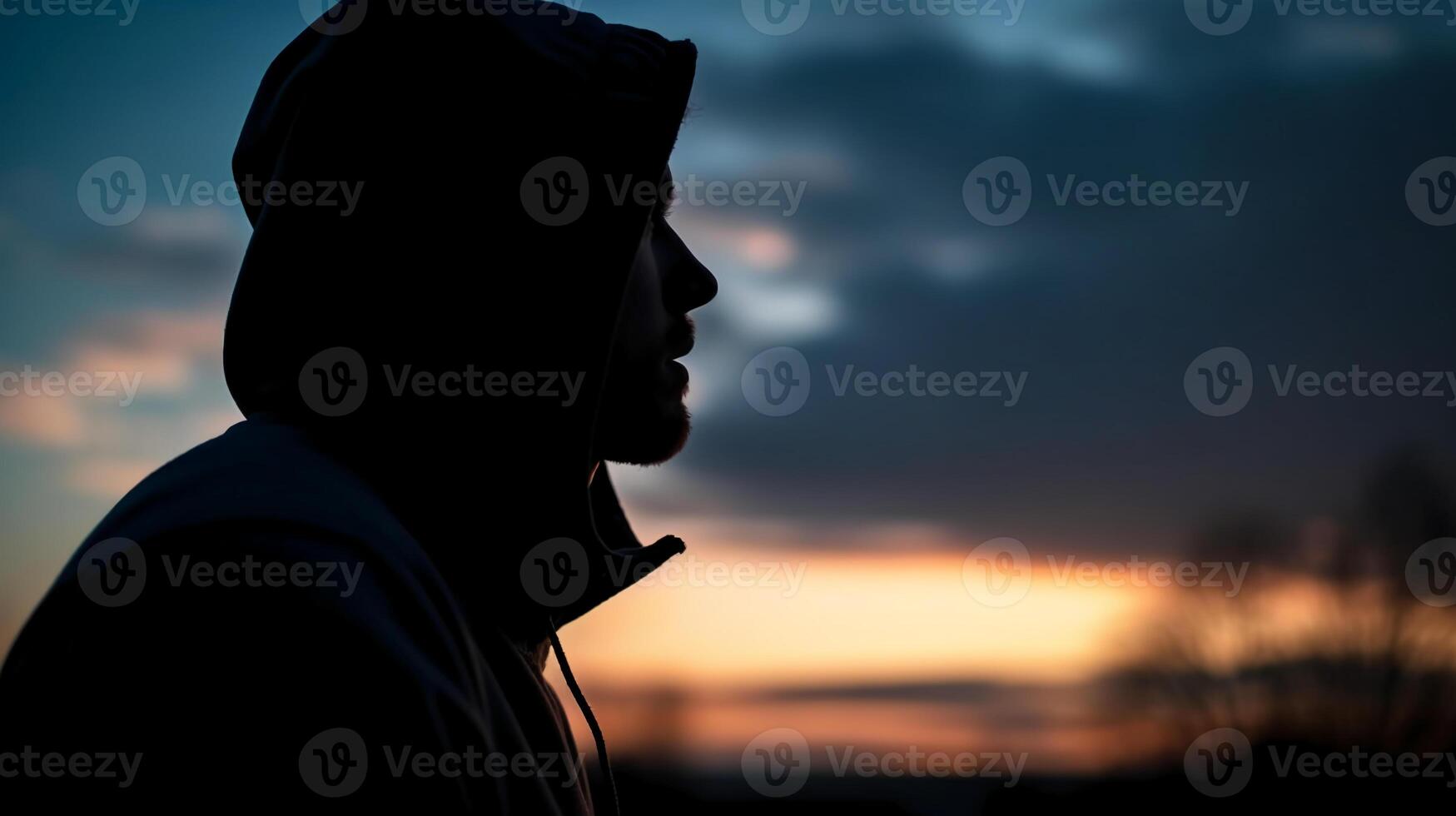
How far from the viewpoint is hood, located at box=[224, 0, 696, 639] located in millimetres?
2076

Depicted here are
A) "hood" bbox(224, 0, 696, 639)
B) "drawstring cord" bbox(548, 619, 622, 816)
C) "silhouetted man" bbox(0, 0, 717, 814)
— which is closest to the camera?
"silhouetted man" bbox(0, 0, 717, 814)

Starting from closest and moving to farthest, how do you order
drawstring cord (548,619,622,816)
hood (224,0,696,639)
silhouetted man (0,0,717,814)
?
1. silhouetted man (0,0,717,814)
2. hood (224,0,696,639)
3. drawstring cord (548,619,622,816)

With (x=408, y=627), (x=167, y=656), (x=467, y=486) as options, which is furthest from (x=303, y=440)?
(x=167, y=656)

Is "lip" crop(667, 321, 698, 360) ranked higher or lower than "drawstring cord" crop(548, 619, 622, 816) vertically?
higher

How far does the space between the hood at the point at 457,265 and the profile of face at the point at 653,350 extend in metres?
0.18

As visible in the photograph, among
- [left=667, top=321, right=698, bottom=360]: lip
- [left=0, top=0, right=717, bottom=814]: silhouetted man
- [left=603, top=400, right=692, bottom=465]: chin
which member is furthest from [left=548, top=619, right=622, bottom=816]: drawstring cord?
[left=667, top=321, right=698, bottom=360]: lip

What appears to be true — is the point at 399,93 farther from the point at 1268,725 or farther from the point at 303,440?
the point at 1268,725

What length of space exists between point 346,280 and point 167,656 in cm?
103

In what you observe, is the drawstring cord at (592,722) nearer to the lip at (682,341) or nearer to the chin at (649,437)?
the chin at (649,437)

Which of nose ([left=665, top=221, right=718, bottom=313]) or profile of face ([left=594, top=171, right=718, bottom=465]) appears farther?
nose ([left=665, top=221, right=718, bottom=313])

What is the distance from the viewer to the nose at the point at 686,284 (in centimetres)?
267

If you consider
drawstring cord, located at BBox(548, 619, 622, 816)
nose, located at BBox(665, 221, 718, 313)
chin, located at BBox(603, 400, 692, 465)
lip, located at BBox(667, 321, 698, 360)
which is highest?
nose, located at BBox(665, 221, 718, 313)

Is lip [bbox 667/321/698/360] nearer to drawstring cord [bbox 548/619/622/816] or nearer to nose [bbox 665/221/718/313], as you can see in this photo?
nose [bbox 665/221/718/313]

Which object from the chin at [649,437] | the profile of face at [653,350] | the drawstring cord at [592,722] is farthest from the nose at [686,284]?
the drawstring cord at [592,722]
